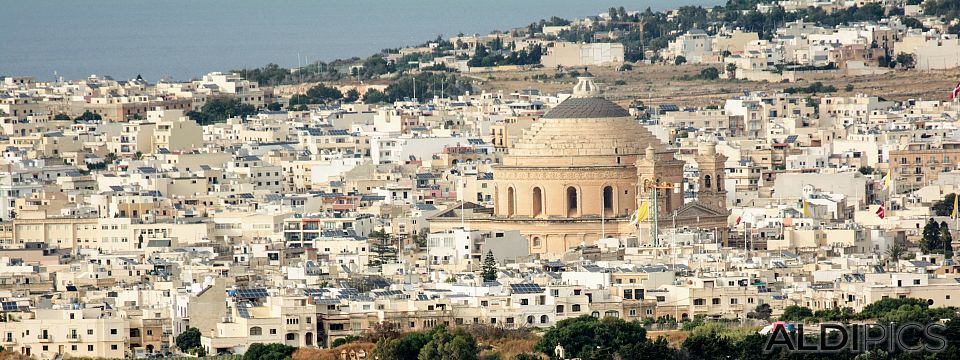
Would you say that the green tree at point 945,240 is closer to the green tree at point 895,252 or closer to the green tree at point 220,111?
the green tree at point 895,252

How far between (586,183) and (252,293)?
23389 millimetres

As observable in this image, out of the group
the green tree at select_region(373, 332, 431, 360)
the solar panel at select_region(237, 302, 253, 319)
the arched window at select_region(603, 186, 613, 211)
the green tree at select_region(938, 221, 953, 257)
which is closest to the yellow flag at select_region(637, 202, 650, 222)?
the arched window at select_region(603, 186, 613, 211)

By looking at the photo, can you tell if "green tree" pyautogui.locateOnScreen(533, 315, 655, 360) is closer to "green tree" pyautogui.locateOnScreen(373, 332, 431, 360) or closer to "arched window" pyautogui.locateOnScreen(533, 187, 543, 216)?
"green tree" pyautogui.locateOnScreen(373, 332, 431, 360)

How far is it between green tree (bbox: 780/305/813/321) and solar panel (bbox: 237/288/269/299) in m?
9.73

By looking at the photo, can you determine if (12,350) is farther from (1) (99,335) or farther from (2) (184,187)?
(2) (184,187)

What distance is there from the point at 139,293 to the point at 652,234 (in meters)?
16.1

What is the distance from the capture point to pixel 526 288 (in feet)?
246

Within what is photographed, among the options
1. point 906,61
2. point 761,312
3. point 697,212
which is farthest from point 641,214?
point 906,61

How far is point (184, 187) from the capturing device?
111438 mm

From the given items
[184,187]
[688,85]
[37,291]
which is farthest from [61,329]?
[688,85]

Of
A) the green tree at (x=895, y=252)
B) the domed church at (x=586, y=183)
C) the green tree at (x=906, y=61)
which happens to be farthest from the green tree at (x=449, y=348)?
the green tree at (x=906, y=61)

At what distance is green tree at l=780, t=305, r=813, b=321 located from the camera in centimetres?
7144

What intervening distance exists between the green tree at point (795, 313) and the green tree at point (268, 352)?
30.6 feet

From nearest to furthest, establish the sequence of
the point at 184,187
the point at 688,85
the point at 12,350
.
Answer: the point at 12,350 < the point at 184,187 < the point at 688,85
